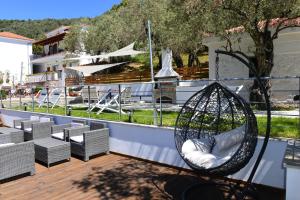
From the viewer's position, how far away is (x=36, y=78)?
121ft

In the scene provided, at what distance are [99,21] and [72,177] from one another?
79.2 ft

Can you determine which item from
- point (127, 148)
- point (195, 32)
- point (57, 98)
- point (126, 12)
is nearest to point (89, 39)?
point (126, 12)

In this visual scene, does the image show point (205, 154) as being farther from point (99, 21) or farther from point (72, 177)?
point (99, 21)

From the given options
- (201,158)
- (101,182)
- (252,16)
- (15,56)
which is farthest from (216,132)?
(15,56)

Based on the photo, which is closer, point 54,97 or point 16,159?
point 16,159

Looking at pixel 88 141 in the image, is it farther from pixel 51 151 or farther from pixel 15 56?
pixel 15 56

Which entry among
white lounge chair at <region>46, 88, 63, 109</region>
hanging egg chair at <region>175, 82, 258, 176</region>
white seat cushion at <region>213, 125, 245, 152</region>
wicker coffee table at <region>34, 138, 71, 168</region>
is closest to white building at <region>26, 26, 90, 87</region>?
white lounge chair at <region>46, 88, 63, 109</region>

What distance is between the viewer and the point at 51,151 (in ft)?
22.1

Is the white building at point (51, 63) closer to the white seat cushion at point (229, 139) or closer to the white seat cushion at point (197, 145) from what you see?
the white seat cushion at point (197, 145)

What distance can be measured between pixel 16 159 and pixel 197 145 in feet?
11.6

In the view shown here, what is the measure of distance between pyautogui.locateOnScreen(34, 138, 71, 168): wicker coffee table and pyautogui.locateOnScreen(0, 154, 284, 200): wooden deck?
17cm

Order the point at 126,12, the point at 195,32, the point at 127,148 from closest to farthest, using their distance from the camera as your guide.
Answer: the point at 127,148
the point at 195,32
the point at 126,12

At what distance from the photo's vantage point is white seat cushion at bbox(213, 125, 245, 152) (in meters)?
4.99

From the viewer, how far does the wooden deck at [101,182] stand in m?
5.11
